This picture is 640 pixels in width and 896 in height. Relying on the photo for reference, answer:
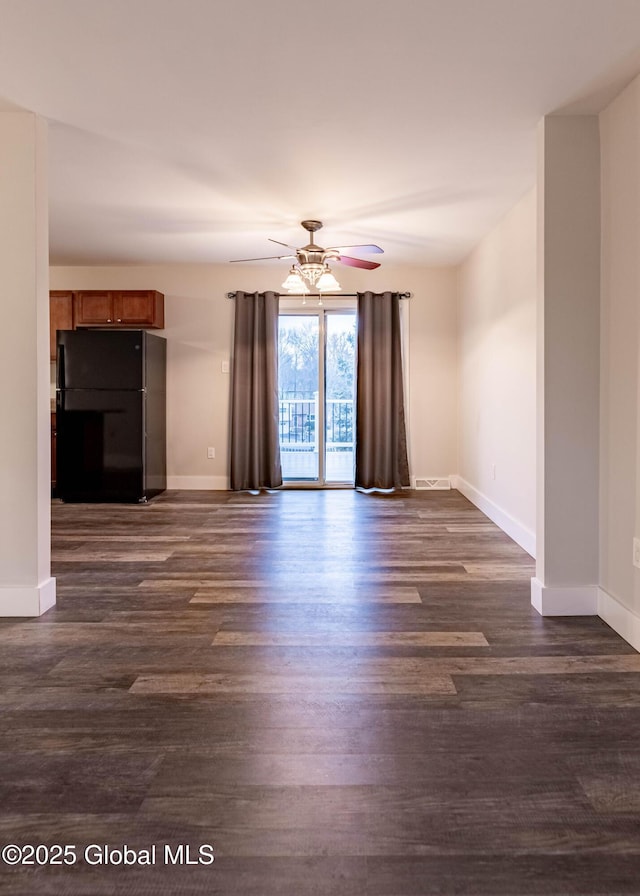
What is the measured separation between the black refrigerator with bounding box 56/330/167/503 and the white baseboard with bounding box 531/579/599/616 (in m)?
4.13

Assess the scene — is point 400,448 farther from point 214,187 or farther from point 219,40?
point 219,40

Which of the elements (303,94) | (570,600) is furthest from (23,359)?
(570,600)

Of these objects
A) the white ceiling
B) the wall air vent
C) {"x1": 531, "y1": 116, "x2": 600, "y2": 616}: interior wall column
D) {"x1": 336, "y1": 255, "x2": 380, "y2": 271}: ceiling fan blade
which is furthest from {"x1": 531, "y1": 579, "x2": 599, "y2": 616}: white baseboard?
the wall air vent

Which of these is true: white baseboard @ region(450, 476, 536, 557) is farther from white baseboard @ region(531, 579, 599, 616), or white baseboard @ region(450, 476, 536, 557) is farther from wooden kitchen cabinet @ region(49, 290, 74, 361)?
wooden kitchen cabinet @ region(49, 290, 74, 361)

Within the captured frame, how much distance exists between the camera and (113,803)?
1.58 metres

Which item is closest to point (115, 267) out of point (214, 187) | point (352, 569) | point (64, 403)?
point (64, 403)

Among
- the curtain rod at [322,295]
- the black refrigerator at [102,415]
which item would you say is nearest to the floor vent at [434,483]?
the curtain rod at [322,295]

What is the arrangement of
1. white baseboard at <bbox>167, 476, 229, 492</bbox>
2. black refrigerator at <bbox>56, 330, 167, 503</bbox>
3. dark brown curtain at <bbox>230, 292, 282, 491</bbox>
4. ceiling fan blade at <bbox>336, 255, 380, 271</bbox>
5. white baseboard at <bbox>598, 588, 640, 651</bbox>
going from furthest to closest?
1. white baseboard at <bbox>167, 476, 229, 492</bbox>
2. dark brown curtain at <bbox>230, 292, 282, 491</bbox>
3. black refrigerator at <bbox>56, 330, 167, 503</bbox>
4. ceiling fan blade at <bbox>336, 255, 380, 271</bbox>
5. white baseboard at <bbox>598, 588, 640, 651</bbox>

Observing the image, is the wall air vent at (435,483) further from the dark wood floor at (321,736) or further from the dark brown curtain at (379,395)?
the dark wood floor at (321,736)

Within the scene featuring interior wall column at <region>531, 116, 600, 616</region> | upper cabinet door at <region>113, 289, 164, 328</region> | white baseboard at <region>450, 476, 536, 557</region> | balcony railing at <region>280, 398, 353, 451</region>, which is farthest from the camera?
balcony railing at <region>280, 398, 353, 451</region>

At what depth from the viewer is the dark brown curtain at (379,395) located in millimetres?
6684

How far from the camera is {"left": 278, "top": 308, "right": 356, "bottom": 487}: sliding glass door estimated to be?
6.91 meters

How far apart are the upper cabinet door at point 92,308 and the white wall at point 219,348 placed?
25cm

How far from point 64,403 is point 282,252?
2521mm
